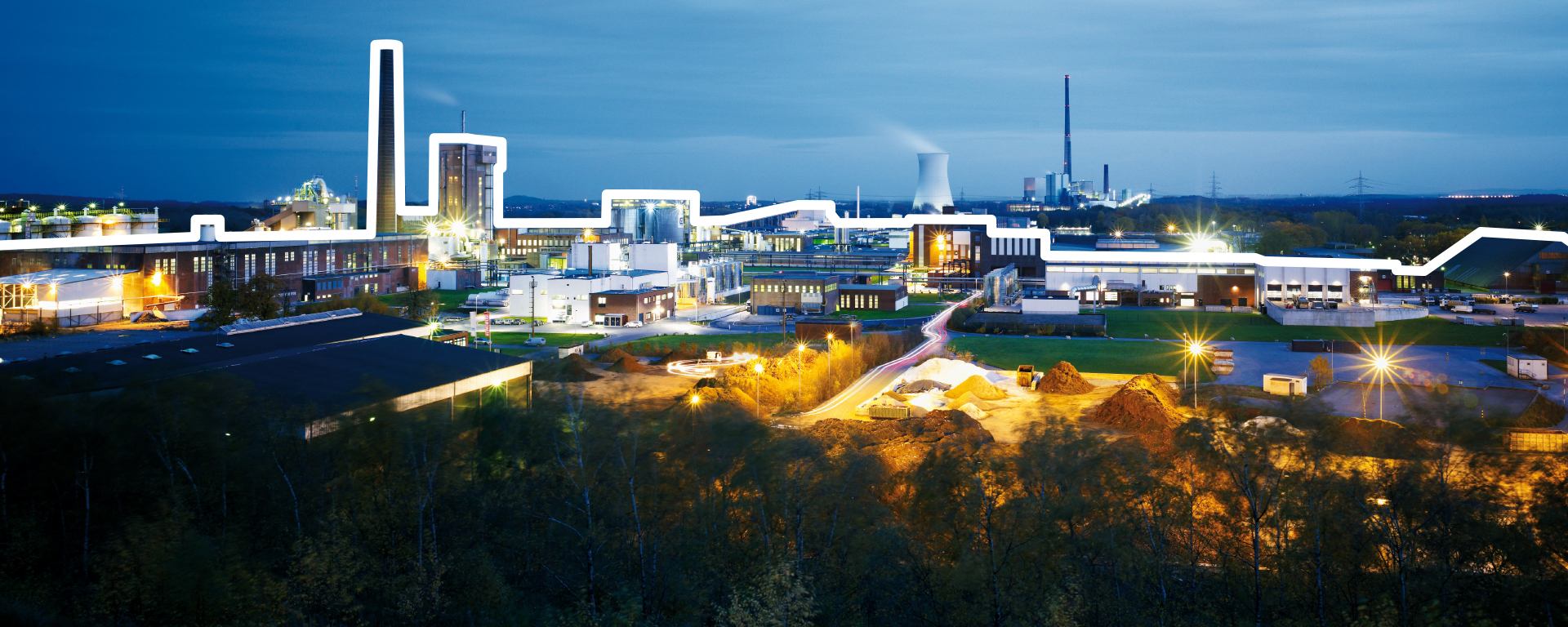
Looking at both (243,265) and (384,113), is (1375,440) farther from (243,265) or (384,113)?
(384,113)

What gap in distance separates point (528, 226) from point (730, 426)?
4322 cm

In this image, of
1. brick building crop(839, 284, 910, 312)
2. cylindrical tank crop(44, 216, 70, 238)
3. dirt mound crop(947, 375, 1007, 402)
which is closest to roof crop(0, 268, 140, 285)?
cylindrical tank crop(44, 216, 70, 238)

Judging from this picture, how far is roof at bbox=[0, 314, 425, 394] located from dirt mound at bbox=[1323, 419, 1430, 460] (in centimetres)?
959

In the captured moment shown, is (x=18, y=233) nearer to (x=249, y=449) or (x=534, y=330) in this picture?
(x=534, y=330)

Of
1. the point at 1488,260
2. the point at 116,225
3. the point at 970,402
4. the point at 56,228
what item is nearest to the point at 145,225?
the point at 116,225

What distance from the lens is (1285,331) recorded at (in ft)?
75.1

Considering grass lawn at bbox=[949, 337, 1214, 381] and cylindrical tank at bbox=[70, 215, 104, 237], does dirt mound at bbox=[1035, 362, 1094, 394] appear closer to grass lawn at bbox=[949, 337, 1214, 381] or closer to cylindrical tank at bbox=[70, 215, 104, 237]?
grass lawn at bbox=[949, 337, 1214, 381]

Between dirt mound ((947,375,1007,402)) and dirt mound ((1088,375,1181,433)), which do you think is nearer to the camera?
dirt mound ((1088,375,1181,433))

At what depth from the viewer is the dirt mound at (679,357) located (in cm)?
1872

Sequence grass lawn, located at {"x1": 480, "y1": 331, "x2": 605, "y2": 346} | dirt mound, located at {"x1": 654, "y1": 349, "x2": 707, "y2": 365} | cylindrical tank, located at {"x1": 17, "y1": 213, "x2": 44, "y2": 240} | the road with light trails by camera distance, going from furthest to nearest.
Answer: cylindrical tank, located at {"x1": 17, "y1": 213, "x2": 44, "y2": 240}, grass lawn, located at {"x1": 480, "y1": 331, "x2": 605, "y2": 346}, dirt mound, located at {"x1": 654, "y1": 349, "x2": 707, "y2": 365}, the road with light trails

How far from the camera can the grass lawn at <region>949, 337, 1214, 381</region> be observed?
17531mm

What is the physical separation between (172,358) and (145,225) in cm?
2253

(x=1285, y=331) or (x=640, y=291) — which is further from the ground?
(x=640, y=291)

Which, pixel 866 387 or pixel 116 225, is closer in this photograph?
pixel 866 387
